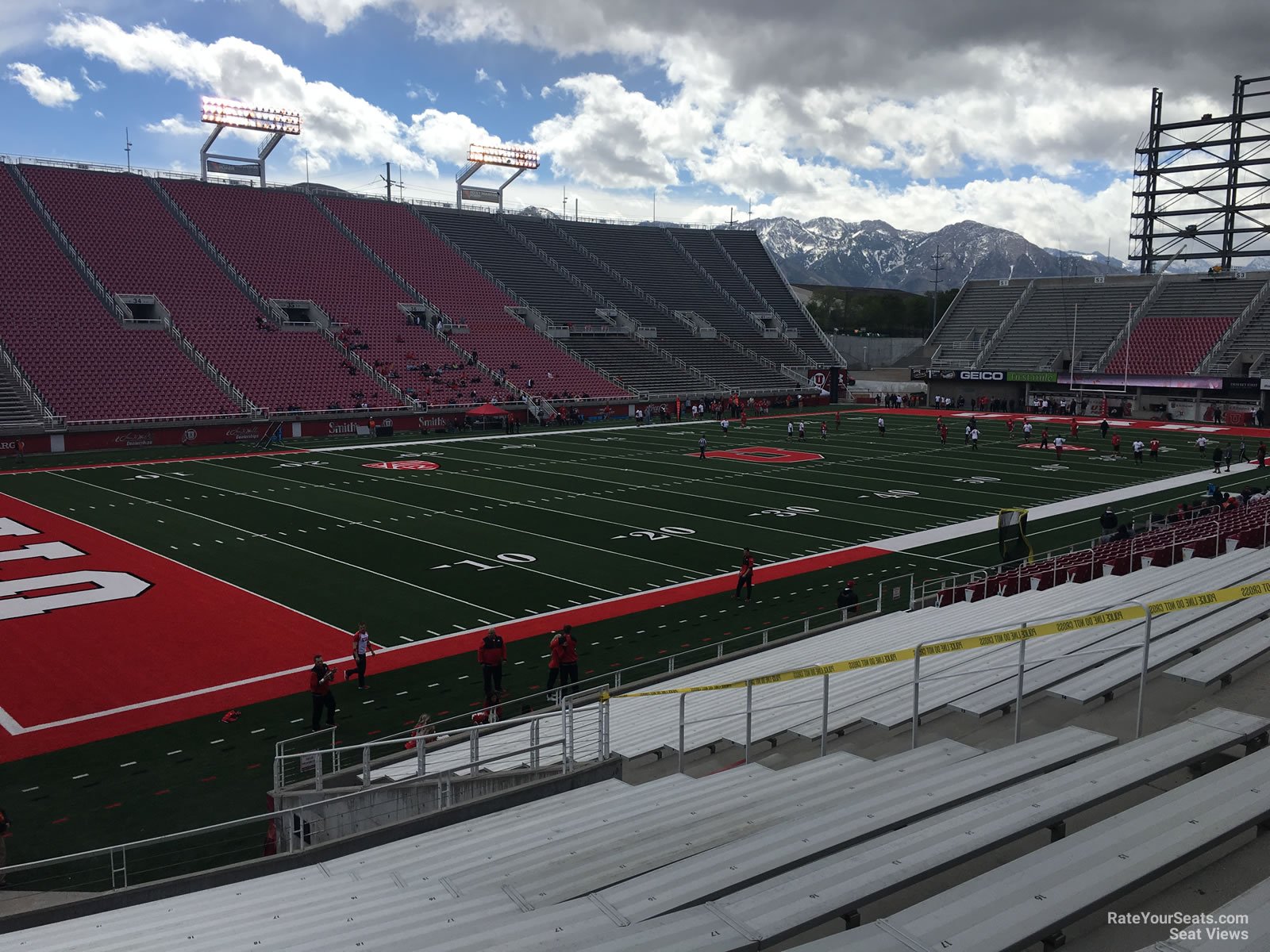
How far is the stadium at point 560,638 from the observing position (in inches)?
185

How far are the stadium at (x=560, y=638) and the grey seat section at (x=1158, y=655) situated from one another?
6 centimetres

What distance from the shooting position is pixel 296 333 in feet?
171

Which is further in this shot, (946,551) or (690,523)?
(690,523)

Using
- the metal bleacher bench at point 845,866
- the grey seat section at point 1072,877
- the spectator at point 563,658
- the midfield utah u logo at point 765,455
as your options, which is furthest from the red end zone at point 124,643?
the midfield utah u logo at point 765,455

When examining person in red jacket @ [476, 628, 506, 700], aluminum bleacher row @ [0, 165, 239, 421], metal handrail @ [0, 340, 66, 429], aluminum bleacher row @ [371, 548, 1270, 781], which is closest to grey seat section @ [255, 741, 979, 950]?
aluminum bleacher row @ [371, 548, 1270, 781]

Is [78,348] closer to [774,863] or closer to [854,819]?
[854,819]

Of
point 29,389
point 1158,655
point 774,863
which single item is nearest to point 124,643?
point 774,863

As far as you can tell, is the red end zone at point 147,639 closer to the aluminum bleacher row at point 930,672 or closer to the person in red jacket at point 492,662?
the person in red jacket at point 492,662

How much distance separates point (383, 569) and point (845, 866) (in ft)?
56.8

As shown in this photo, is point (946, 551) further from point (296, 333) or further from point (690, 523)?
point (296, 333)

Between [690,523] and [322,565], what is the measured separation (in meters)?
9.35

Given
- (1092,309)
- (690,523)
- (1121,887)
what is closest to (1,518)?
(690,523)

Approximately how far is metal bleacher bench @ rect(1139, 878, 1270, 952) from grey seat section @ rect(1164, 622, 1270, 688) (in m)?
3.70

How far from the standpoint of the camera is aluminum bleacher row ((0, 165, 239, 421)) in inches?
1644
